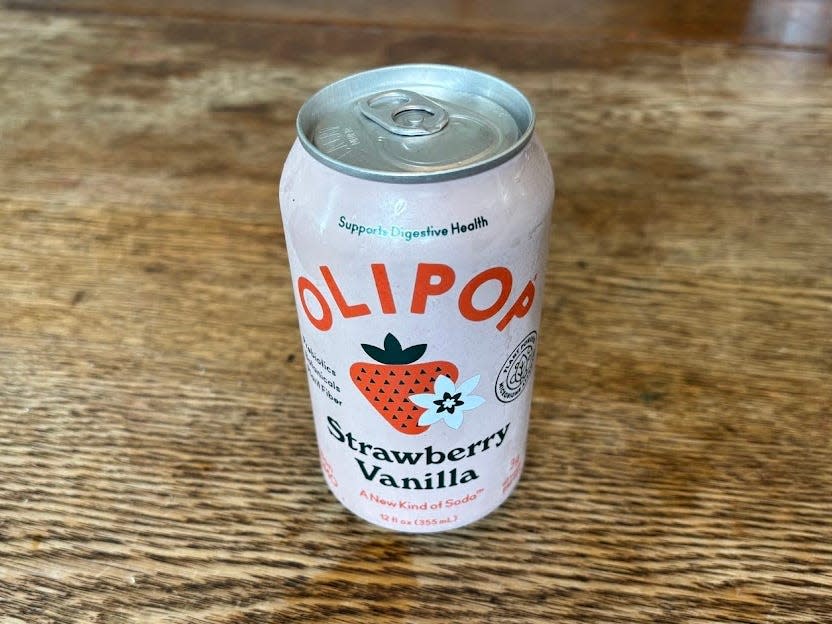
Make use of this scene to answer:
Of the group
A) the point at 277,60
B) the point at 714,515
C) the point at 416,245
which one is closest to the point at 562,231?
the point at 714,515

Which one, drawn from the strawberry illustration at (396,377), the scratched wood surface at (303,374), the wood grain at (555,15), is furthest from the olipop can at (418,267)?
the wood grain at (555,15)

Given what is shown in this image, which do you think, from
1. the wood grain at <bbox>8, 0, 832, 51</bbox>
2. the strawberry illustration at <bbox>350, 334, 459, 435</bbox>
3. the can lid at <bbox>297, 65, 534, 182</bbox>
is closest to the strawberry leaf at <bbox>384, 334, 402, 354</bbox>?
the strawberry illustration at <bbox>350, 334, 459, 435</bbox>

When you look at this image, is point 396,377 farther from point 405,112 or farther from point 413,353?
point 405,112

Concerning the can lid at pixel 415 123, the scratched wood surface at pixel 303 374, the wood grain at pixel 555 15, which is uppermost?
the can lid at pixel 415 123

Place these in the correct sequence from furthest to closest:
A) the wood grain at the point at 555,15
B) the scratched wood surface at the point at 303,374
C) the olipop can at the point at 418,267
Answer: the wood grain at the point at 555,15 < the scratched wood surface at the point at 303,374 < the olipop can at the point at 418,267

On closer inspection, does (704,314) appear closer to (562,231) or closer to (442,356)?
(562,231)

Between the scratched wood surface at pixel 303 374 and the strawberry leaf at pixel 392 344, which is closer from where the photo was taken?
the strawberry leaf at pixel 392 344

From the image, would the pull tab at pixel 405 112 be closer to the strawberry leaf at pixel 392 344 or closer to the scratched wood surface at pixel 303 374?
the strawberry leaf at pixel 392 344
